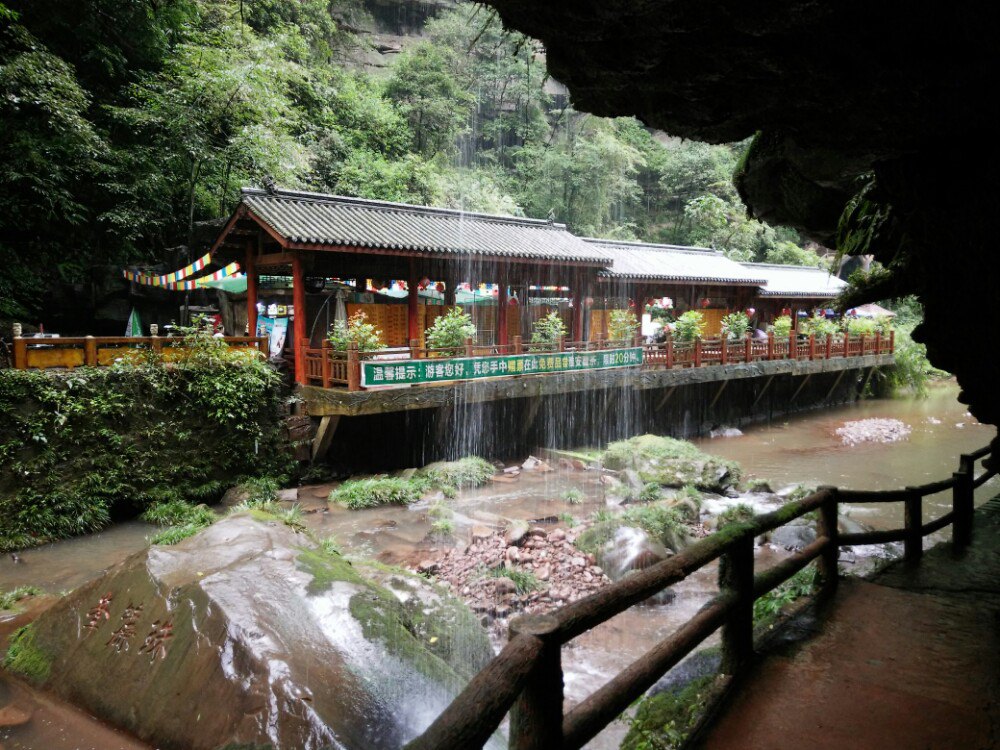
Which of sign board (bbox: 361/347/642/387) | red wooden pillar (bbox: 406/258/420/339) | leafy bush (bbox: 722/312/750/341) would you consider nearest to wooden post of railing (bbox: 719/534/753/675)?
sign board (bbox: 361/347/642/387)

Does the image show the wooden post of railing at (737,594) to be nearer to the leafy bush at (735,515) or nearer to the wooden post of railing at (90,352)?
the leafy bush at (735,515)

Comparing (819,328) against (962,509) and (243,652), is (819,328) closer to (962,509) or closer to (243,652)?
(962,509)

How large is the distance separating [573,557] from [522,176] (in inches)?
1090

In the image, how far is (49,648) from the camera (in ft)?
16.3

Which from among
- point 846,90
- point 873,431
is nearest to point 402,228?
point 846,90

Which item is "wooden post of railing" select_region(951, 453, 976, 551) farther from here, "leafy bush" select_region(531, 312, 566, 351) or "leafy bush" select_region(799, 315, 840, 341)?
"leafy bush" select_region(799, 315, 840, 341)

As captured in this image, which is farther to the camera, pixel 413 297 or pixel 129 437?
pixel 413 297

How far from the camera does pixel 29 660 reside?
4.98 metres

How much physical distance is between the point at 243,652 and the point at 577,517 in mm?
8138

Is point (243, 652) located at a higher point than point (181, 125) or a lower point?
lower

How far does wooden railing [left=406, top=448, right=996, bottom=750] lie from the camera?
5.94ft

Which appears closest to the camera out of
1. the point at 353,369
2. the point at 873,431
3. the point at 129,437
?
the point at 129,437

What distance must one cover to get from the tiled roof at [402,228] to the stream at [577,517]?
549 cm

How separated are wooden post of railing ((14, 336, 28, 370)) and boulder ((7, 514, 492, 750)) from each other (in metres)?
6.03
